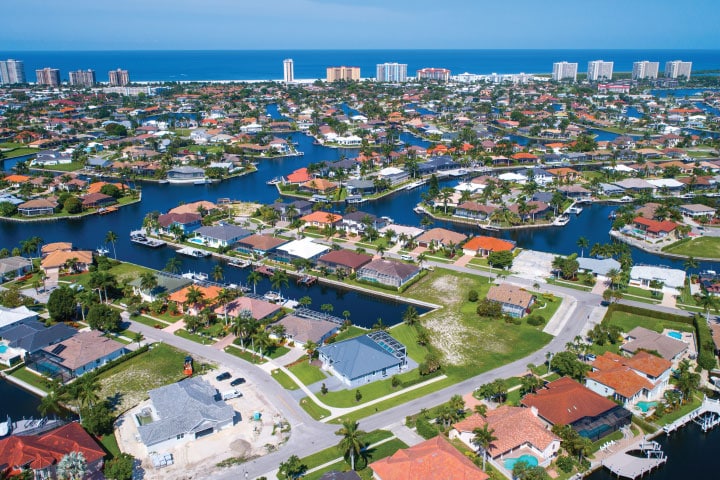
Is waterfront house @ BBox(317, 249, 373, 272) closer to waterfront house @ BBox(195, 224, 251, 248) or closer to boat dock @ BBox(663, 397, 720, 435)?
waterfront house @ BBox(195, 224, 251, 248)

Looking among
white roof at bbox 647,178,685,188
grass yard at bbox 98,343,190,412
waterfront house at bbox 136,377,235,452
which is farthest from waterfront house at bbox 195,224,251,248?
white roof at bbox 647,178,685,188

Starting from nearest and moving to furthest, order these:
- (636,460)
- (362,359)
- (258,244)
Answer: (636,460)
(362,359)
(258,244)

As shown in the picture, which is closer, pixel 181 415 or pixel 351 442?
pixel 351 442

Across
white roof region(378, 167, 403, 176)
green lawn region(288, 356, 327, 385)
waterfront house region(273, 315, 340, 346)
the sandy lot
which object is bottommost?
the sandy lot

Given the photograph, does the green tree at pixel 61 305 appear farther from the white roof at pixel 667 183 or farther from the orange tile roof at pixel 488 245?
the white roof at pixel 667 183

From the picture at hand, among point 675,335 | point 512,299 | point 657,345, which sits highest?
point 512,299

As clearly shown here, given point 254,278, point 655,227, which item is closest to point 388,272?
point 254,278

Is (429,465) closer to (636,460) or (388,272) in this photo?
(636,460)

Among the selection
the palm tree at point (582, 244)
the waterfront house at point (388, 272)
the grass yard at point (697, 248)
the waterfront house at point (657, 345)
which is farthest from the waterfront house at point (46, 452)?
the grass yard at point (697, 248)
